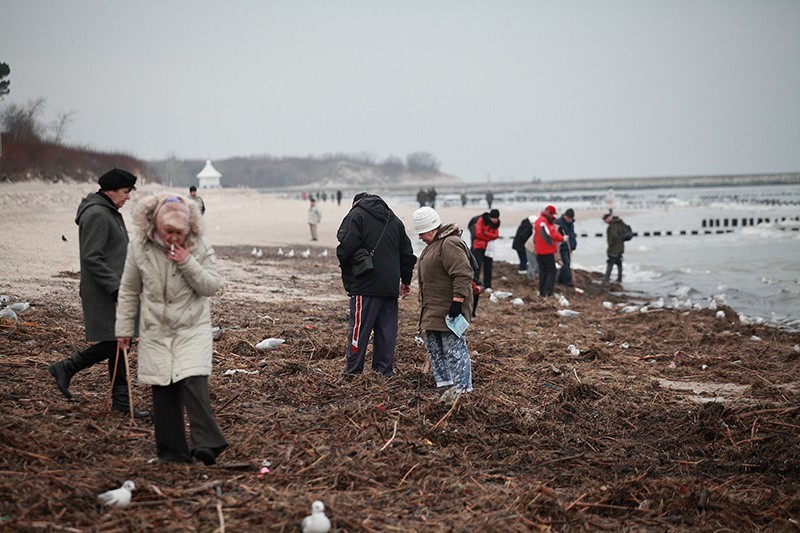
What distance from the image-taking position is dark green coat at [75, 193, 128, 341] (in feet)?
20.6

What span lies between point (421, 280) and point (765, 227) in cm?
3678

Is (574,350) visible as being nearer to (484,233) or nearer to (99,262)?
(99,262)

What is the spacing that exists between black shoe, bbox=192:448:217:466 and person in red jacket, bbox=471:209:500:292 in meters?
11.3

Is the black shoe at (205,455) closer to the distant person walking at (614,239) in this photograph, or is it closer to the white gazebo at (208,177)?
the distant person walking at (614,239)

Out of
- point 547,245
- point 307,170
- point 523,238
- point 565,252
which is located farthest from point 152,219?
point 307,170

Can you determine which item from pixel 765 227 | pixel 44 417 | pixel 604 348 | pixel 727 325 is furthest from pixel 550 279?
pixel 765 227

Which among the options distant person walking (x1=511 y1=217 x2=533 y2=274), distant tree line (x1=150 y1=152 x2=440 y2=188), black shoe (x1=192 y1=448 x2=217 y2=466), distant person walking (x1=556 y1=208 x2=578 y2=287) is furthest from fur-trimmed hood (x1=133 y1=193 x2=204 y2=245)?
distant tree line (x1=150 y1=152 x2=440 y2=188)

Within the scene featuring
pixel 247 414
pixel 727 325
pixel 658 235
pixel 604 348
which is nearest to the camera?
pixel 247 414

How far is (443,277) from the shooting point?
Result: 7359mm

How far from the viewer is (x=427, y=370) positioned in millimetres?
8156

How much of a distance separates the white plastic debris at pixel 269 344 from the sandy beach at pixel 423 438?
0.24 ft

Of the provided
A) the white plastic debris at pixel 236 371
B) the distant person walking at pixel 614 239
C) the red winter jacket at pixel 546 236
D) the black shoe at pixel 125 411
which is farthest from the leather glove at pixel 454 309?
the distant person walking at pixel 614 239

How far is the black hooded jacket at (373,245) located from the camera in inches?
301

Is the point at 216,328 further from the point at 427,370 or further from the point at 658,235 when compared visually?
the point at 658,235
